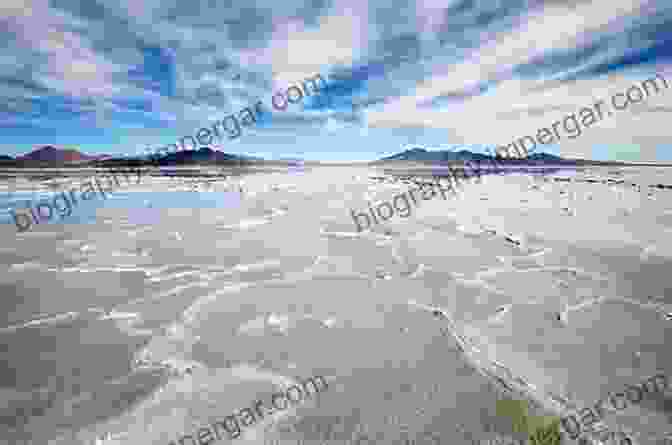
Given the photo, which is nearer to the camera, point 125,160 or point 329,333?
point 329,333

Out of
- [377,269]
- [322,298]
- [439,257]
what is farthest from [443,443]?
[439,257]

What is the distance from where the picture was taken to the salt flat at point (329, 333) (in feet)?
7.21

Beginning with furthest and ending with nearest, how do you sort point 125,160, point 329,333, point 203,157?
point 203,157
point 125,160
point 329,333

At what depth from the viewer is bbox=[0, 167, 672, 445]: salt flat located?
220 centimetres

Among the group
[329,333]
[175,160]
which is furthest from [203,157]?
[329,333]

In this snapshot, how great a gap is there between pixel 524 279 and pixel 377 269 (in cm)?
208

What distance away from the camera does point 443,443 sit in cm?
199

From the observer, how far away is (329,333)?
10.8ft

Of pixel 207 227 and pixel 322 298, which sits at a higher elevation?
pixel 207 227

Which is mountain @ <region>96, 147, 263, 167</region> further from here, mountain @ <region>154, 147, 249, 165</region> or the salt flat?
the salt flat

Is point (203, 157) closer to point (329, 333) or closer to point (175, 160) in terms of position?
point (175, 160)

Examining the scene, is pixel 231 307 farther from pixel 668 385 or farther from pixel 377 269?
pixel 668 385

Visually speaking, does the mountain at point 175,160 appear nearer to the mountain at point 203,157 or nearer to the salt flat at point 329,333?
the mountain at point 203,157

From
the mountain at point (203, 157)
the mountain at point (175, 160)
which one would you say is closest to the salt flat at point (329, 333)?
the mountain at point (175, 160)
